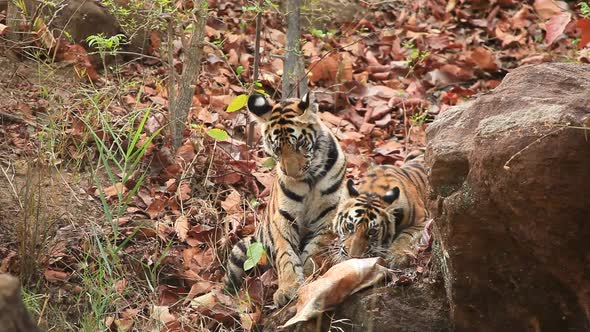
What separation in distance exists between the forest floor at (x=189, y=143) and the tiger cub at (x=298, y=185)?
0.84 ft

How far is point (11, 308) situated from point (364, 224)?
293 centimetres

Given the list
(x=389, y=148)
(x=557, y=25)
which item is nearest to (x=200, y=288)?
(x=389, y=148)

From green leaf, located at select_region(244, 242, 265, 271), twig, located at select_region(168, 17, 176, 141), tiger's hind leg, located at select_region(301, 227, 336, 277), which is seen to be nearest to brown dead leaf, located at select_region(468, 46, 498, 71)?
twig, located at select_region(168, 17, 176, 141)

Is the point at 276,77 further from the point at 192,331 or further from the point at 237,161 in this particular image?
the point at 192,331

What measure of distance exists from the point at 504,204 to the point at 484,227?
0.22 meters

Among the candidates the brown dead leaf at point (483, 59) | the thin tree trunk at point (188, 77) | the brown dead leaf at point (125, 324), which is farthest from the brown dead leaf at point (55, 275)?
the brown dead leaf at point (483, 59)

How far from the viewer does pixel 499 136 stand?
401 centimetres

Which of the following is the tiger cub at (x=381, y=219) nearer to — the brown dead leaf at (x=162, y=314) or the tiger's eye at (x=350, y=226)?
the tiger's eye at (x=350, y=226)

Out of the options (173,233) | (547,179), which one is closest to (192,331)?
(173,233)

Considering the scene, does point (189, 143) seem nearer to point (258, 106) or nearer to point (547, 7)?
point (258, 106)

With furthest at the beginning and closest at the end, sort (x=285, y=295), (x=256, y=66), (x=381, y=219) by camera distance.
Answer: (x=256, y=66)
(x=381, y=219)
(x=285, y=295)

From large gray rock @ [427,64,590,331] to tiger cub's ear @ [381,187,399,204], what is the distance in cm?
113

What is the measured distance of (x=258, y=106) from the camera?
6086 millimetres

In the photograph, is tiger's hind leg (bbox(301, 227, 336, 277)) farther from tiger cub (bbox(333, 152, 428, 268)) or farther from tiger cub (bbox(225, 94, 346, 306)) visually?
tiger cub (bbox(333, 152, 428, 268))
